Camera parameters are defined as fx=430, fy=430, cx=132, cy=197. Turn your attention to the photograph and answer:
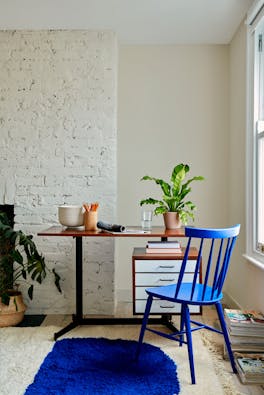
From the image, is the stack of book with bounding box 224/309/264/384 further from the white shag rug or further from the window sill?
the window sill

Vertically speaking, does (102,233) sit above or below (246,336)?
above

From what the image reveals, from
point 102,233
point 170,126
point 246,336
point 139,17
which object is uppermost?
point 139,17

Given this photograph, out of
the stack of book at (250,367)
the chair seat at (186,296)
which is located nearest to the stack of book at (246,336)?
the stack of book at (250,367)

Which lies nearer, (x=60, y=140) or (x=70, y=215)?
(x=70, y=215)

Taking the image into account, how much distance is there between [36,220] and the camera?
3684mm

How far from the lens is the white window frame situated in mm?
3115

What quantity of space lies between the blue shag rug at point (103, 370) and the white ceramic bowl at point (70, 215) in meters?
0.82

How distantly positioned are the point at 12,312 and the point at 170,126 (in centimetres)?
213

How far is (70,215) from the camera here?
3.14m

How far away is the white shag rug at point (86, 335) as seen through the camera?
2.26 m

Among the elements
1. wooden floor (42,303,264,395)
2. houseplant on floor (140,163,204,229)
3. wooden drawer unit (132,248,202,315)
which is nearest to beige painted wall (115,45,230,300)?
wooden floor (42,303,264,395)

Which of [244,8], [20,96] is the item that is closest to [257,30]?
[244,8]

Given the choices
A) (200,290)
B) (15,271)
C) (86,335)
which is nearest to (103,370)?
(86,335)

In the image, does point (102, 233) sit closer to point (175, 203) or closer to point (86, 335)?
point (175, 203)
